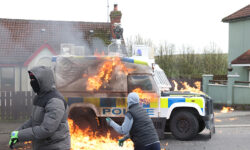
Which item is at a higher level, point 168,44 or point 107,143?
point 168,44

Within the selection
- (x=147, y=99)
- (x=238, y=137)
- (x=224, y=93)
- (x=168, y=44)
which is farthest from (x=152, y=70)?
(x=168, y=44)

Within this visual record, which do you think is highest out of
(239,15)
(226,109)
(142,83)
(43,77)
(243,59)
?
(239,15)

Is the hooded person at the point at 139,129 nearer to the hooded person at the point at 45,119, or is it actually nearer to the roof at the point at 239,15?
the hooded person at the point at 45,119

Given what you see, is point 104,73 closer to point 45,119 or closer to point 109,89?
point 109,89

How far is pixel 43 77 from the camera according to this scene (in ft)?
12.0

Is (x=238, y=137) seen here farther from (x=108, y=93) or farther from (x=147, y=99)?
(x=108, y=93)

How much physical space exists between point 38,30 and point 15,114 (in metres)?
11.6

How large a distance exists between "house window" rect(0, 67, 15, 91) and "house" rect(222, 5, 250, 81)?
47.1 ft

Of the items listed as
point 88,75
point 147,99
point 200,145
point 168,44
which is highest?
point 168,44

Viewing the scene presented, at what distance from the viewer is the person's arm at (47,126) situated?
3523 mm

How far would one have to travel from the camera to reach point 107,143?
8.23m

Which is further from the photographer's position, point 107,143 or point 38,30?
point 38,30

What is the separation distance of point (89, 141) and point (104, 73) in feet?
5.82

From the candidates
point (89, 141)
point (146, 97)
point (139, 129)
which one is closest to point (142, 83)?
point (146, 97)
